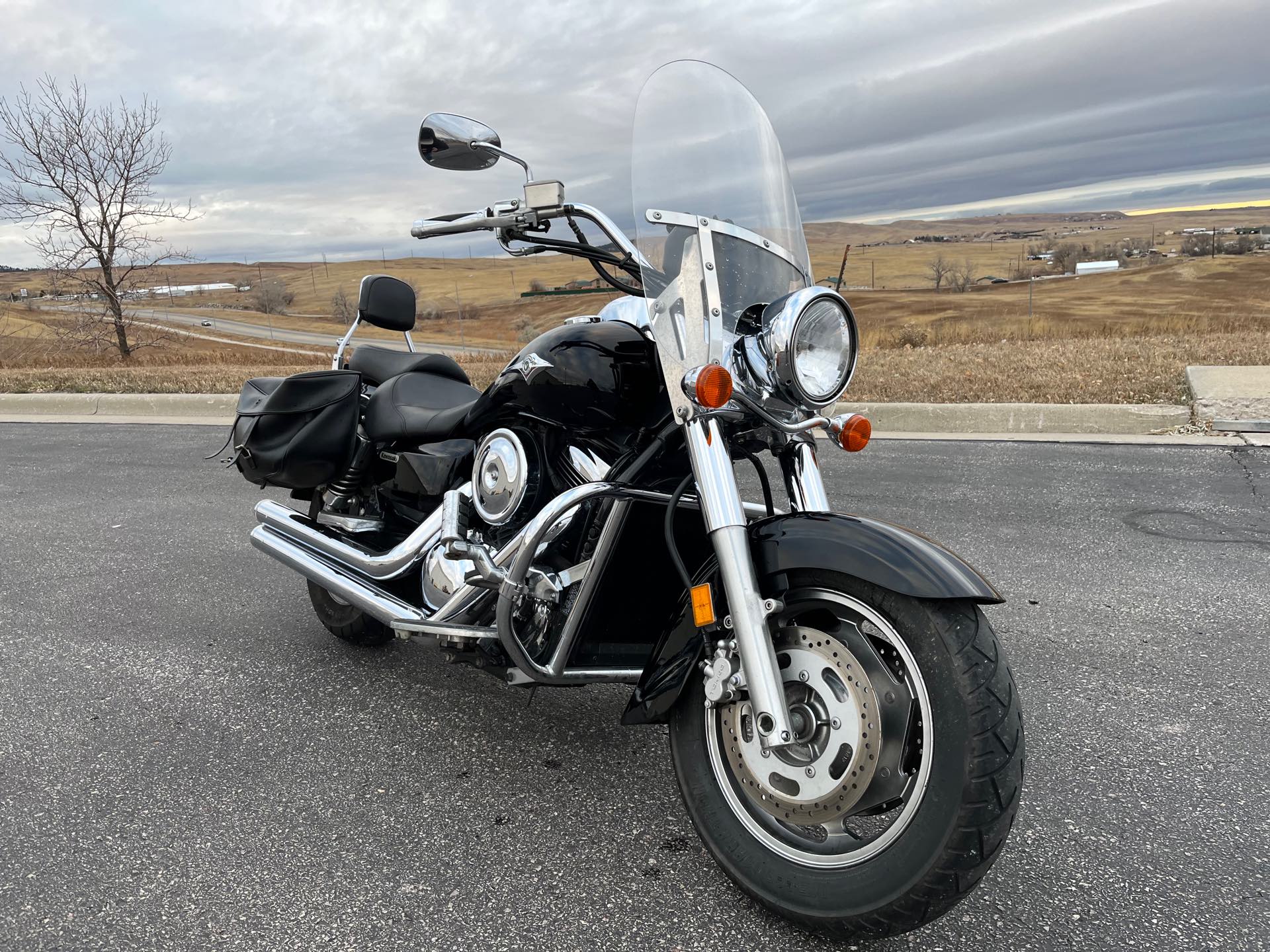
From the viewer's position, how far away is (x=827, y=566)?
1928 mm

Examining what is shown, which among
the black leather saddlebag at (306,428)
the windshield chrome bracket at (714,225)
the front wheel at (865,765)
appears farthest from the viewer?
the black leather saddlebag at (306,428)

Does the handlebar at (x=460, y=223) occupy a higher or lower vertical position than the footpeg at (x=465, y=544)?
higher

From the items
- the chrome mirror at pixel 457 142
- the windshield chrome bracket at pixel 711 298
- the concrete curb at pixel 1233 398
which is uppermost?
the chrome mirror at pixel 457 142

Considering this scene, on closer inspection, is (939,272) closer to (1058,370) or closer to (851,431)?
(1058,370)

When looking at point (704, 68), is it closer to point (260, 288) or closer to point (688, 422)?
point (688, 422)

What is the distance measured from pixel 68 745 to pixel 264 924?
4.55 ft

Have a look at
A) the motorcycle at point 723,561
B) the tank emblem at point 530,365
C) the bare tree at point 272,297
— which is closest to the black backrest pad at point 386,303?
the motorcycle at point 723,561

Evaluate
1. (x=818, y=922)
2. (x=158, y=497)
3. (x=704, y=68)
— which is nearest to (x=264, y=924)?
(x=818, y=922)

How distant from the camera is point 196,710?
10.8ft

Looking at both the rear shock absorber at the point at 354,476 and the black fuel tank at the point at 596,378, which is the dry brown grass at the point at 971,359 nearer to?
the black fuel tank at the point at 596,378

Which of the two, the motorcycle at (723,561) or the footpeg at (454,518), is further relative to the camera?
the footpeg at (454,518)

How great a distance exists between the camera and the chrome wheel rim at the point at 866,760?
6.19 ft

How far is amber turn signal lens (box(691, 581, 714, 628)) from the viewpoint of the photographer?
211 centimetres

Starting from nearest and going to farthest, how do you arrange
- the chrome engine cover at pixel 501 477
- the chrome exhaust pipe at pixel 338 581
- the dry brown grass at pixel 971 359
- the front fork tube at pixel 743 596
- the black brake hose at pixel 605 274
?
the front fork tube at pixel 743 596
the black brake hose at pixel 605 274
the chrome engine cover at pixel 501 477
the chrome exhaust pipe at pixel 338 581
the dry brown grass at pixel 971 359
